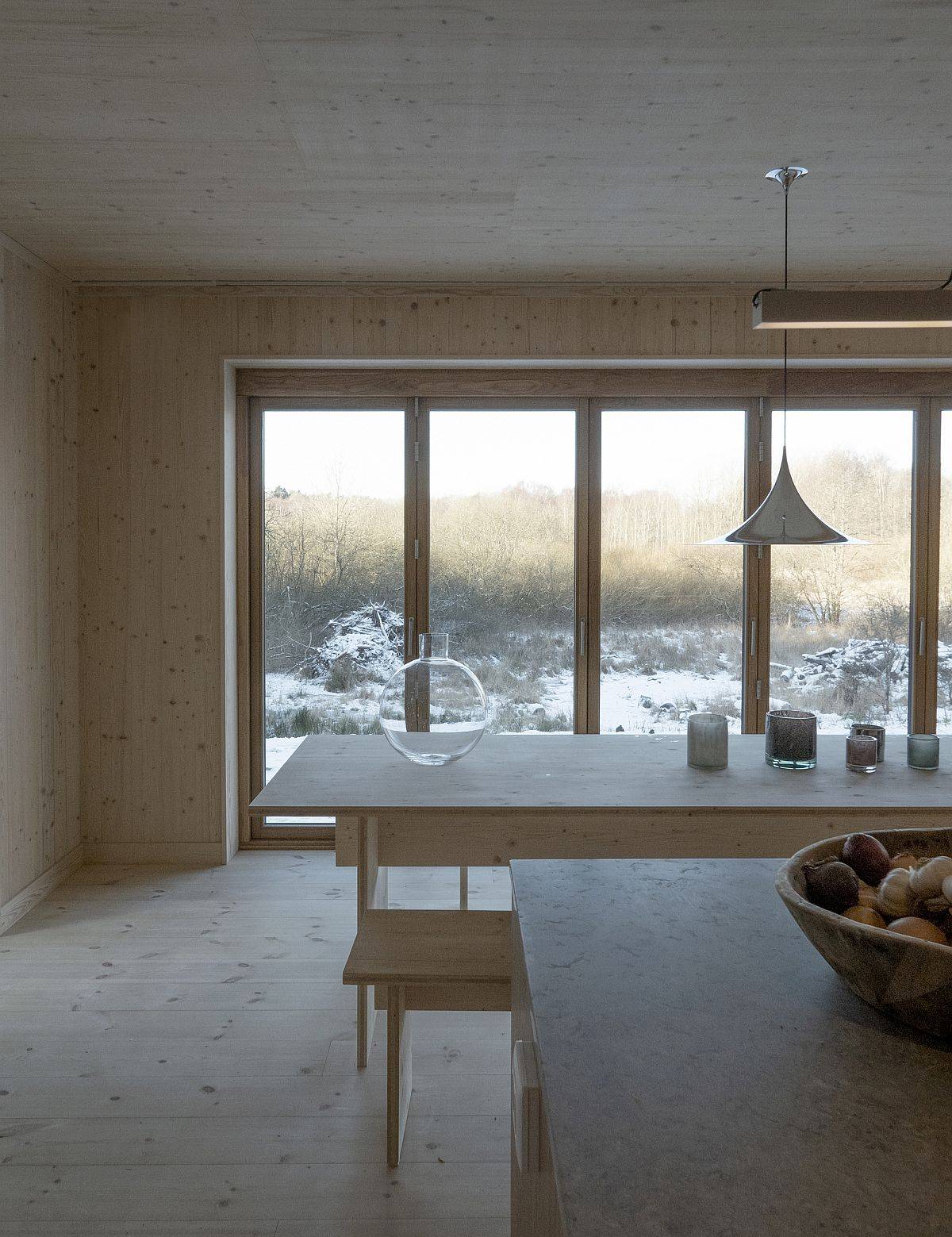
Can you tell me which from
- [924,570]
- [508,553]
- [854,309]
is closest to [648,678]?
[508,553]

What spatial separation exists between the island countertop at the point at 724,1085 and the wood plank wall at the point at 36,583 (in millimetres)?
2977

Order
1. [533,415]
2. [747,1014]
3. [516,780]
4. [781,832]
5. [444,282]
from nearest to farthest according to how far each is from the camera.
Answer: [747,1014] → [781,832] → [516,780] → [444,282] → [533,415]

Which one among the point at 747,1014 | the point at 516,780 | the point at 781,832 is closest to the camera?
the point at 747,1014

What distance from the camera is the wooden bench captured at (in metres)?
2.00

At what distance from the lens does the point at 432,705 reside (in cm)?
250

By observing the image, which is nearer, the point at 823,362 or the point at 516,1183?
the point at 516,1183

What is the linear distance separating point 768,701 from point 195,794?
2774mm

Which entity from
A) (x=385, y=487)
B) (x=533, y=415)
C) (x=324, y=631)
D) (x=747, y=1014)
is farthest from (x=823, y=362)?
(x=747, y=1014)

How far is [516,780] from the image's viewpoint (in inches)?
99.7

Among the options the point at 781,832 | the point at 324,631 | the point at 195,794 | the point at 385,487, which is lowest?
the point at 195,794

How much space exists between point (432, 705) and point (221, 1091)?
1136 mm

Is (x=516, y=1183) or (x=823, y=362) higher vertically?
(x=823, y=362)

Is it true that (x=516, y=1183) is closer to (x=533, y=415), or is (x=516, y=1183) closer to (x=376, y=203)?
(x=376, y=203)

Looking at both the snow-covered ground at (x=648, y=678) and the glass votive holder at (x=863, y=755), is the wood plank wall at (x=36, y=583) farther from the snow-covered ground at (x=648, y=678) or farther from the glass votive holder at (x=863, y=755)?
the glass votive holder at (x=863, y=755)
